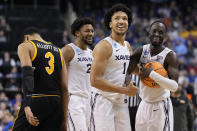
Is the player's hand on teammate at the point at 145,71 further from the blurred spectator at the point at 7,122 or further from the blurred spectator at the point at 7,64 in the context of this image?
the blurred spectator at the point at 7,64

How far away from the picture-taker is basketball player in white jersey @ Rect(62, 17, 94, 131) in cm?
744

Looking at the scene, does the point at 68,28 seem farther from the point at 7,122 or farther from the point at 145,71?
the point at 145,71

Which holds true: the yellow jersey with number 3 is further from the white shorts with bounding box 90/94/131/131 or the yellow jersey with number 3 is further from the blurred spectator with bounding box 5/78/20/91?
the blurred spectator with bounding box 5/78/20/91

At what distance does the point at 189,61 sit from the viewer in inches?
798

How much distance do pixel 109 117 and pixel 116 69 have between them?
71 centimetres

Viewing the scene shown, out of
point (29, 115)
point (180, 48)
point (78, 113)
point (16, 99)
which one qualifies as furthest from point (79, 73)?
point (180, 48)

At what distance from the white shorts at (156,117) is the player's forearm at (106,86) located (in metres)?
0.83

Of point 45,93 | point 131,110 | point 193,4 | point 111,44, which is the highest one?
point 193,4

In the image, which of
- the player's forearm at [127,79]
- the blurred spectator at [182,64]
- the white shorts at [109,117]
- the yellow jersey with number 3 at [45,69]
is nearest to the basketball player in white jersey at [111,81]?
the white shorts at [109,117]

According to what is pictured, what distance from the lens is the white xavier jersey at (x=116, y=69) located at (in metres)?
6.46

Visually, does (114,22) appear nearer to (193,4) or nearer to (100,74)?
(100,74)

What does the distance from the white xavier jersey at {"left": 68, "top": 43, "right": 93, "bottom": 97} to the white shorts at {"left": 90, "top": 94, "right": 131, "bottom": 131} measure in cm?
120

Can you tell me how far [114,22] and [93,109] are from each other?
132cm

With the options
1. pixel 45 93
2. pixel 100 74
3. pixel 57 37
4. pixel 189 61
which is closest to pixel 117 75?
Result: pixel 100 74
